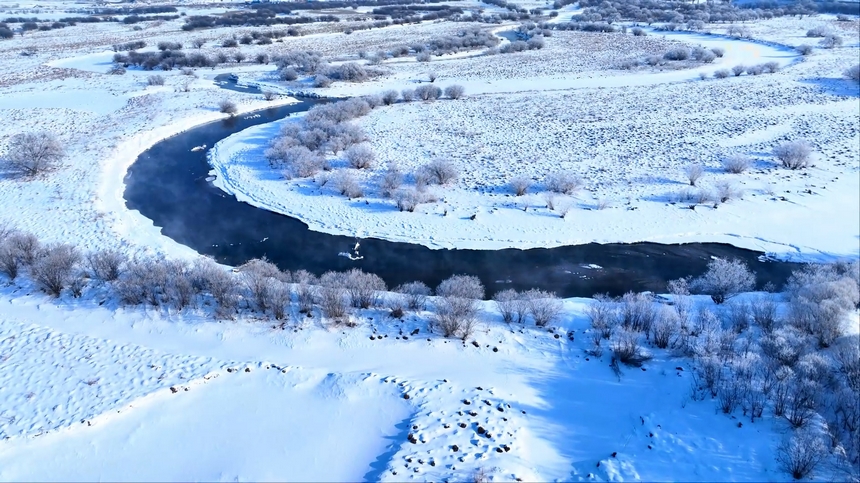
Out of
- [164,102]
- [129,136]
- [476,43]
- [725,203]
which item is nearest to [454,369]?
[725,203]

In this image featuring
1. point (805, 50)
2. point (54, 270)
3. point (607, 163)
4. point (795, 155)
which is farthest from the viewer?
point (805, 50)

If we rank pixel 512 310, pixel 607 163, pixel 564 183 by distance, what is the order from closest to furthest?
pixel 512 310 < pixel 564 183 < pixel 607 163

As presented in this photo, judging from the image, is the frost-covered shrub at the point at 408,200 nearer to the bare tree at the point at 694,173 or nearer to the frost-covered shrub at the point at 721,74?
the bare tree at the point at 694,173

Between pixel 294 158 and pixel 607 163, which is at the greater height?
pixel 294 158

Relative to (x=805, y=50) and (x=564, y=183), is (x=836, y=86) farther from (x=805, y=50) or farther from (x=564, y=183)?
(x=564, y=183)

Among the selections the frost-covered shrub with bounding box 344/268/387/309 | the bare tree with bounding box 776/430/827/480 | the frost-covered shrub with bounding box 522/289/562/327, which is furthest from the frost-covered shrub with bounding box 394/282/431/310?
the bare tree with bounding box 776/430/827/480

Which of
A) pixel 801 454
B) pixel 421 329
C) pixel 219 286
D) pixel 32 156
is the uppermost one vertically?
pixel 32 156

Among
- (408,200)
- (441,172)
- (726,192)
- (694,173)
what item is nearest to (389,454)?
(408,200)

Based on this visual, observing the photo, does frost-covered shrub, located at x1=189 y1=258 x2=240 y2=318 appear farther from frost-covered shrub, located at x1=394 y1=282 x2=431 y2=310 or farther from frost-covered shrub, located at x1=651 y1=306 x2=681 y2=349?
frost-covered shrub, located at x1=651 y1=306 x2=681 y2=349

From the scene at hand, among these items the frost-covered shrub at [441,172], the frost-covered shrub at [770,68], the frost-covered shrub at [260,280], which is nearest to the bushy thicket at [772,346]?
the frost-covered shrub at [260,280]
